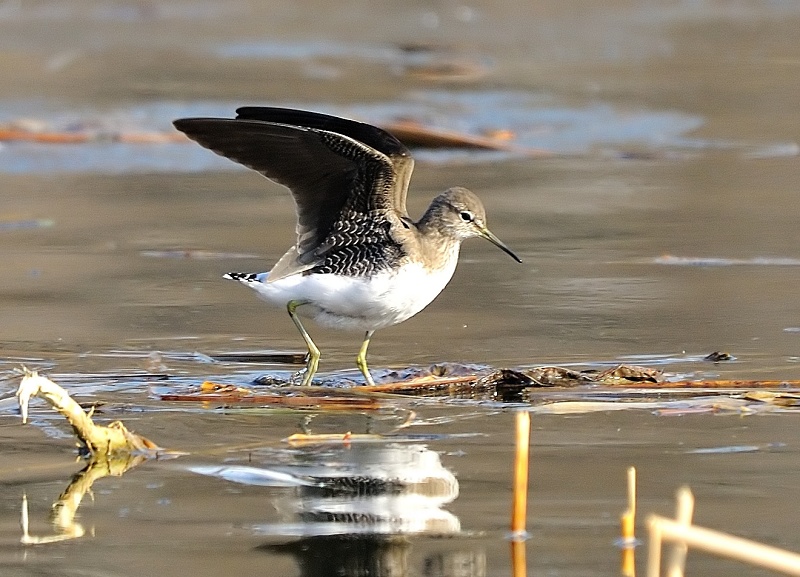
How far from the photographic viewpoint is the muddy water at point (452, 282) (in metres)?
4.65

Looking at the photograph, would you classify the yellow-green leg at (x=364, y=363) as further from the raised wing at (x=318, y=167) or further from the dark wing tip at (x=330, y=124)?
the dark wing tip at (x=330, y=124)

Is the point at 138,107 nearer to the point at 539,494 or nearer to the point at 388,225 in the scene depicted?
the point at 388,225

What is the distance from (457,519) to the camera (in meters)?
4.62

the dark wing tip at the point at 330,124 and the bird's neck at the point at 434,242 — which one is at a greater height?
the dark wing tip at the point at 330,124

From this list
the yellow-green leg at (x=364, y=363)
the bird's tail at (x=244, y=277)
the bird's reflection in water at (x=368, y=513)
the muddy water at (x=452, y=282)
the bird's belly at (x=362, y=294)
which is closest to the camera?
the bird's reflection in water at (x=368, y=513)

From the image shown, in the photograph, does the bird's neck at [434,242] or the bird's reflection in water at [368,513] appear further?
the bird's neck at [434,242]

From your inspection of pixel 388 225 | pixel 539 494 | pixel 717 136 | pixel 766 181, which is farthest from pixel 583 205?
pixel 539 494

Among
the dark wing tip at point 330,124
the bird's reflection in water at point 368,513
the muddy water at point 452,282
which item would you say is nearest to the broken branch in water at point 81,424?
the muddy water at point 452,282

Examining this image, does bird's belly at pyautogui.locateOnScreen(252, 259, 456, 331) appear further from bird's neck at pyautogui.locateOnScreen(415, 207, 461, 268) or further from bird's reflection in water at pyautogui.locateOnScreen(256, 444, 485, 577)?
bird's reflection in water at pyautogui.locateOnScreen(256, 444, 485, 577)

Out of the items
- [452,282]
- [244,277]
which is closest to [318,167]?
[244,277]

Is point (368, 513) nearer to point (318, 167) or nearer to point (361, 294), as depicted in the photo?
point (361, 294)

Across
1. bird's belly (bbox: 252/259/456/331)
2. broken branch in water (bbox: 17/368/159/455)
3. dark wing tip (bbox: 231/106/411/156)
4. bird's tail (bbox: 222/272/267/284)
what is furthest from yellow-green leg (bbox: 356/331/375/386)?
broken branch in water (bbox: 17/368/159/455)

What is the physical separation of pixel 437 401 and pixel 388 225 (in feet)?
3.43

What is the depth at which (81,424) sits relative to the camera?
516 cm
